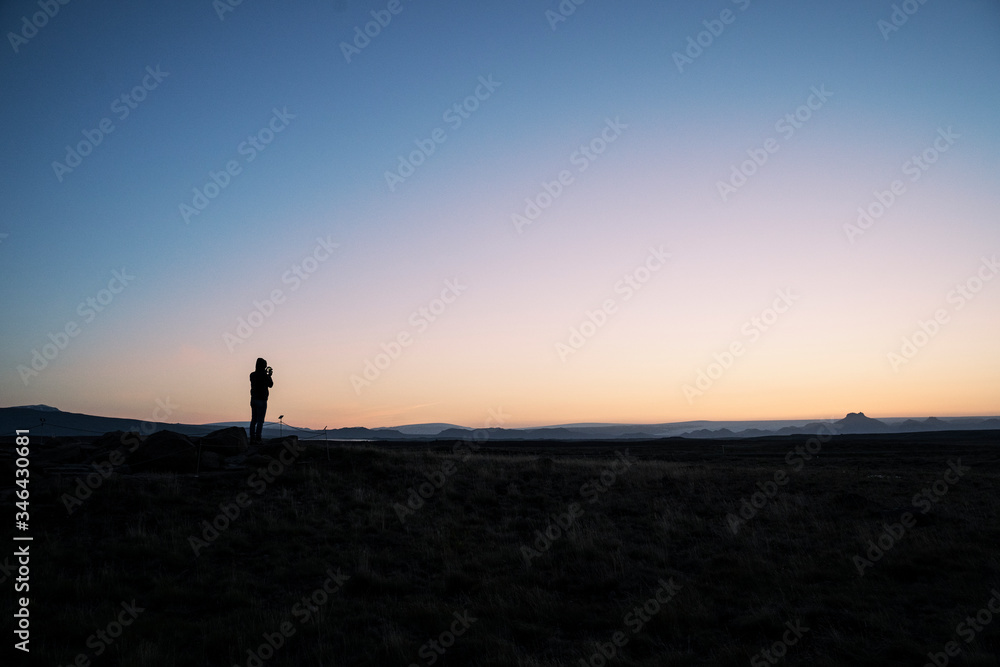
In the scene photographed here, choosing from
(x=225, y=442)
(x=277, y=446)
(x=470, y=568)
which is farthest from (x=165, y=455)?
(x=470, y=568)

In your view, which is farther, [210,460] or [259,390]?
[259,390]

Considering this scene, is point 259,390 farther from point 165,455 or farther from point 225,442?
point 165,455

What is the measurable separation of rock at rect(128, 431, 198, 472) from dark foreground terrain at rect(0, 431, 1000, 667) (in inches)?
2.4

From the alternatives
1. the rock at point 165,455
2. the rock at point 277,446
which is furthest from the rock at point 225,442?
the rock at point 165,455

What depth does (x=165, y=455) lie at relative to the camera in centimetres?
1588

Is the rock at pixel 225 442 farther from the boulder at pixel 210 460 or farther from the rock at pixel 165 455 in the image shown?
the rock at pixel 165 455

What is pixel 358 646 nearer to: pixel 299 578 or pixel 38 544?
pixel 299 578

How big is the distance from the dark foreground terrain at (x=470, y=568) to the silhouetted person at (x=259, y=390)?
1.92 metres

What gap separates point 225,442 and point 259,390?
7.45ft

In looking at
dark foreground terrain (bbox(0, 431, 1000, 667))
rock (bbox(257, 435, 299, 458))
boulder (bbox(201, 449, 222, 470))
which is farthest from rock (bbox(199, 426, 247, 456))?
rock (bbox(257, 435, 299, 458))

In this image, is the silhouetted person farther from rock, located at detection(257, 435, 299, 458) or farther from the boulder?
the boulder

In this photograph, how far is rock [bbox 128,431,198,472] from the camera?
1559cm

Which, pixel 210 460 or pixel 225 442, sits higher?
pixel 225 442

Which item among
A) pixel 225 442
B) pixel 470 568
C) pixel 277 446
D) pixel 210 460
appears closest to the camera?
pixel 470 568
